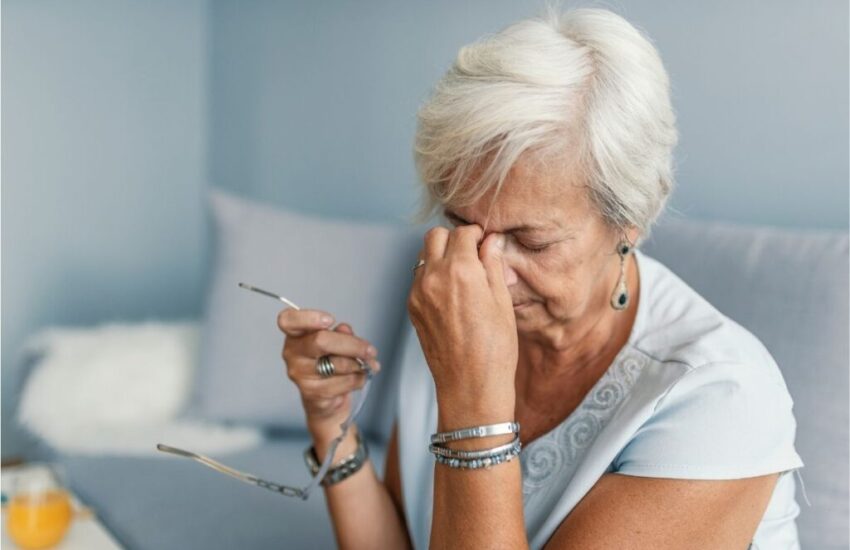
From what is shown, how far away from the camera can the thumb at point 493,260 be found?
3.18ft

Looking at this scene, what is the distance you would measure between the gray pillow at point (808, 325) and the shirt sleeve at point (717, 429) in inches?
10.1

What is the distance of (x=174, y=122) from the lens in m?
3.19

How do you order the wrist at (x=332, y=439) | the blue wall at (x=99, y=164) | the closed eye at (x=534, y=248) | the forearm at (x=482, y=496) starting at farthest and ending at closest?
the blue wall at (x=99, y=164)
the wrist at (x=332, y=439)
the closed eye at (x=534, y=248)
the forearm at (x=482, y=496)

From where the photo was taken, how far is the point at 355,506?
1291 millimetres

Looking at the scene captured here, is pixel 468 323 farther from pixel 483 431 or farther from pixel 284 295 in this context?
pixel 284 295

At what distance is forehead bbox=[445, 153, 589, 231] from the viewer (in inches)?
38.9

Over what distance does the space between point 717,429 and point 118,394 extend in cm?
157

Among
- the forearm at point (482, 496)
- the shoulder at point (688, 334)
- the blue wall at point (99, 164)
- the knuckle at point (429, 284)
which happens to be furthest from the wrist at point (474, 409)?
the blue wall at point (99, 164)

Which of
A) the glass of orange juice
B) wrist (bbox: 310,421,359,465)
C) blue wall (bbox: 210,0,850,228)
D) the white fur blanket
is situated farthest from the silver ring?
the white fur blanket

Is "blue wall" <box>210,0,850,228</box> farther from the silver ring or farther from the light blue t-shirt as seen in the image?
the silver ring

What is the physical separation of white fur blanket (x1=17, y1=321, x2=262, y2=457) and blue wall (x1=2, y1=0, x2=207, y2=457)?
74cm

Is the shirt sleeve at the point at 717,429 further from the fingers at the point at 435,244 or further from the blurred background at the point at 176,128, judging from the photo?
the blurred background at the point at 176,128

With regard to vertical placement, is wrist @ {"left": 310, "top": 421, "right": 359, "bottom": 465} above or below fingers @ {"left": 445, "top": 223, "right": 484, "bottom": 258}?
below

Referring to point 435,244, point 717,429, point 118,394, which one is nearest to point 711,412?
point 717,429
